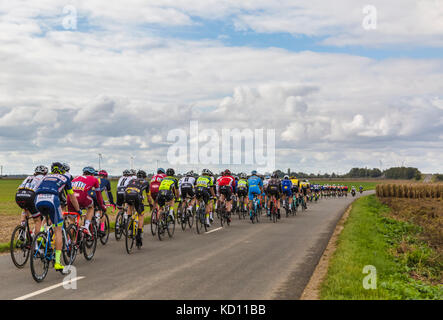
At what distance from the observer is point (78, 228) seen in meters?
10.6

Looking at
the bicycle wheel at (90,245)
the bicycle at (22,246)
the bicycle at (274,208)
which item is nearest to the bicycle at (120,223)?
the bicycle wheel at (90,245)

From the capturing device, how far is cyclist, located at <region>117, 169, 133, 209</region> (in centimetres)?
1416

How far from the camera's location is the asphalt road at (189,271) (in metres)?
7.88

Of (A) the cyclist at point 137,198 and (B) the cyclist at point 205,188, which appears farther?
(B) the cyclist at point 205,188

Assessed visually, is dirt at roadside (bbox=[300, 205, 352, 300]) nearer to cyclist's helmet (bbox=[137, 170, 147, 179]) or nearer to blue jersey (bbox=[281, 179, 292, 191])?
cyclist's helmet (bbox=[137, 170, 147, 179])

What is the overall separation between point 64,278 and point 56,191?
1651 millimetres

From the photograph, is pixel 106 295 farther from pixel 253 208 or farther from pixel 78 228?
pixel 253 208

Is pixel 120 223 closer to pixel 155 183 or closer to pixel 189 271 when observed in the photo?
pixel 155 183

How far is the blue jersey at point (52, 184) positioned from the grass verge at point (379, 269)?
5193 mm

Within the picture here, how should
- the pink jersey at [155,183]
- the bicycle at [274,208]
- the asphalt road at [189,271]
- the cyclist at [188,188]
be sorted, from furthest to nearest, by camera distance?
the bicycle at [274,208] < the cyclist at [188,188] < the pink jersey at [155,183] < the asphalt road at [189,271]

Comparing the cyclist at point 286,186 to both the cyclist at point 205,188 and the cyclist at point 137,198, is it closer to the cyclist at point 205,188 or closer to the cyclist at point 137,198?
the cyclist at point 205,188

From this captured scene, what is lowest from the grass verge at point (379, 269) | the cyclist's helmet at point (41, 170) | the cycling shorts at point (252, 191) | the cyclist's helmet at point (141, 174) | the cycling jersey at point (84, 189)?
the grass verge at point (379, 269)

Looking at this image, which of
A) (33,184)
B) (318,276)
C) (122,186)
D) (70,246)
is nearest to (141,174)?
(122,186)
